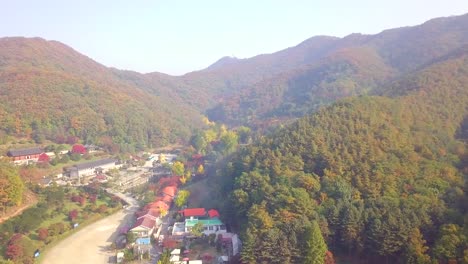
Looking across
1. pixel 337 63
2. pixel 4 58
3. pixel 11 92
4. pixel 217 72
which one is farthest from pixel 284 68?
pixel 11 92

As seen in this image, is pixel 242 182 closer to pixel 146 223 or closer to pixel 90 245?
pixel 146 223

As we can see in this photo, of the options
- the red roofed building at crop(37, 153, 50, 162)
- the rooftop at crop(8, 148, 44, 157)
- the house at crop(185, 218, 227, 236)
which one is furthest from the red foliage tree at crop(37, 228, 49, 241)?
the rooftop at crop(8, 148, 44, 157)

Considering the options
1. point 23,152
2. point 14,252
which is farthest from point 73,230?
point 23,152

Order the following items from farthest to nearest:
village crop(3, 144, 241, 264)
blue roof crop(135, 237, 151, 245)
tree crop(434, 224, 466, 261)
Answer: blue roof crop(135, 237, 151, 245)
village crop(3, 144, 241, 264)
tree crop(434, 224, 466, 261)

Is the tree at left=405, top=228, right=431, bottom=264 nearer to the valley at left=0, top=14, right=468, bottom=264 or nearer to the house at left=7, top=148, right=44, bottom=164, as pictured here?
the valley at left=0, top=14, right=468, bottom=264

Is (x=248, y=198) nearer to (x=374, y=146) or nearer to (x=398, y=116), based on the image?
(x=374, y=146)

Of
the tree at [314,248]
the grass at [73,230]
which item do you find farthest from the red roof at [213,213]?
the tree at [314,248]
